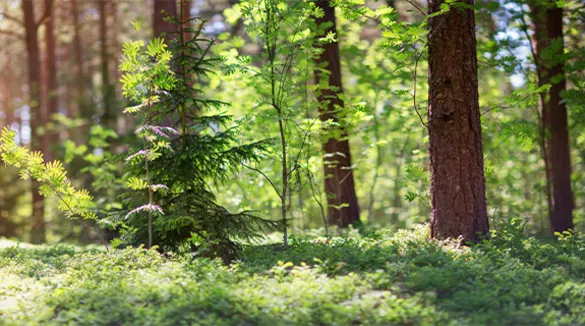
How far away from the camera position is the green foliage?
6875mm

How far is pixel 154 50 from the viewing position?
22.2ft

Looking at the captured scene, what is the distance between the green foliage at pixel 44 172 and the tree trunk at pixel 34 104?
378 inches

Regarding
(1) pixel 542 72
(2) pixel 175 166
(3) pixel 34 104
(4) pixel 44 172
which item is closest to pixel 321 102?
(2) pixel 175 166

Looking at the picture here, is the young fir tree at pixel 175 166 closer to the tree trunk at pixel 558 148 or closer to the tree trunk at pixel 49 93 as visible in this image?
the tree trunk at pixel 558 148

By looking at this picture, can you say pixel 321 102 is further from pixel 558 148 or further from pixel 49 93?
pixel 49 93

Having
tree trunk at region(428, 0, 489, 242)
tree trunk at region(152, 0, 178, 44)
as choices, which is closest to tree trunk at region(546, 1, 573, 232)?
tree trunk at region(428, 0, 489, 242)

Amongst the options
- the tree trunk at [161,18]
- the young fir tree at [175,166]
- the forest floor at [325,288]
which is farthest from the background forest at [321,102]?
the forest floor at [325,288]

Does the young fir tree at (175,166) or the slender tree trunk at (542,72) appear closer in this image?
the young fir tree at (175,166)

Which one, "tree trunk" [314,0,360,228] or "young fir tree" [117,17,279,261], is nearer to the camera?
"young fir tree" [117,17,279,261]

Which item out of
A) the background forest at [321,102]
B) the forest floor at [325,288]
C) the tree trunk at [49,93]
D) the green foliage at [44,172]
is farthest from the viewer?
the tree trunk at [49,93]

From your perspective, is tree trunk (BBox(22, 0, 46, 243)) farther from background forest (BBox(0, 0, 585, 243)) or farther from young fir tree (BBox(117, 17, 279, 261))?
young fir tree (BBox(117, 17, 279, 261))

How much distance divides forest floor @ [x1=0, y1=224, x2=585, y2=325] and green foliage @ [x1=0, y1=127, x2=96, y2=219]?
794 mm

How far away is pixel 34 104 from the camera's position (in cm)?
1758

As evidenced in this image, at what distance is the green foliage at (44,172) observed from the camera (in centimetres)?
688
